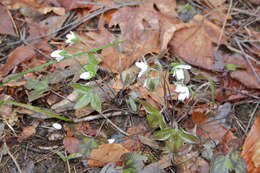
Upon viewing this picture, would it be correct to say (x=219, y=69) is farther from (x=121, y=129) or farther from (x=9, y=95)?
(x=9, y=95)

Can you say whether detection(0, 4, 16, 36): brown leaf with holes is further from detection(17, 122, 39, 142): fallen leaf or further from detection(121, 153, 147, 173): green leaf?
detection(121, 153, 147, 173): green leaf

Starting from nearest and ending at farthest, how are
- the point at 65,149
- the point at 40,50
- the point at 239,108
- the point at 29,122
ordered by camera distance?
the point at 65,149 < the point at 29,122 < the point at 239,108 < the point at 40,50

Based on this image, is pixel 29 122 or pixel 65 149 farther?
pixel 29 122

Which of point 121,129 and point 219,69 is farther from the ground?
point 219,69

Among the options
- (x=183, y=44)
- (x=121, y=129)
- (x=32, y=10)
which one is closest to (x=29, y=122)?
(x=121, y=129)

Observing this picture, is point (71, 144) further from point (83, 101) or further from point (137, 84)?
point (137, 84)

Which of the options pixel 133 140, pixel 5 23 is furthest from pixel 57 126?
pixel 5 23

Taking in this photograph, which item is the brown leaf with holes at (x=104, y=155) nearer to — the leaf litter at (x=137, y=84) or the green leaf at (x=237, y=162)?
the leaf litter at (x=137, y=84)
